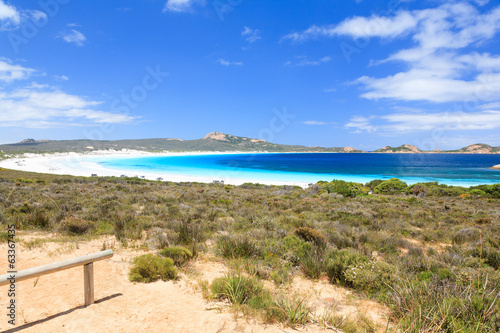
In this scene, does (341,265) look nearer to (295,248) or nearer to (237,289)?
(295,248)

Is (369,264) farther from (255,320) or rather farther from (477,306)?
(255,320)

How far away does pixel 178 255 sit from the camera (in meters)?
5.93

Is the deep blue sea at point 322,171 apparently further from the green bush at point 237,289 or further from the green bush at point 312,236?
the green bush at point 237,289

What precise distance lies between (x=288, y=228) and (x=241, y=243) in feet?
9.05

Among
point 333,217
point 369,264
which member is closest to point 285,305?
point 369,264

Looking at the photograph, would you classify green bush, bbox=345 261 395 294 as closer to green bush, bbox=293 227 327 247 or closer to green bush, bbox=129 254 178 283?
green bush, bbox=293 227 327 247

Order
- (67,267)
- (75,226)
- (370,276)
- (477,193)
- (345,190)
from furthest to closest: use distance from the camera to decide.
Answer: (477,193)
(345,190)
(75,226)
(370,276)
(67,267)

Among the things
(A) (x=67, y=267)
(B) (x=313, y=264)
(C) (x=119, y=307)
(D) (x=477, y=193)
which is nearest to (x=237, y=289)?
(C) (x=119, y=307)

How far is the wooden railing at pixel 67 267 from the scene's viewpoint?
3.18m

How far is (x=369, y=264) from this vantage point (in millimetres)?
5219

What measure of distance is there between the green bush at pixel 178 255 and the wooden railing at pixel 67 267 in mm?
1928

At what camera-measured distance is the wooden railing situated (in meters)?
3.18

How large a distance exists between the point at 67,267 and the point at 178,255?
260 cm

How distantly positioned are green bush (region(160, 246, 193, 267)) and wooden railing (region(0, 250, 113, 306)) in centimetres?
193
